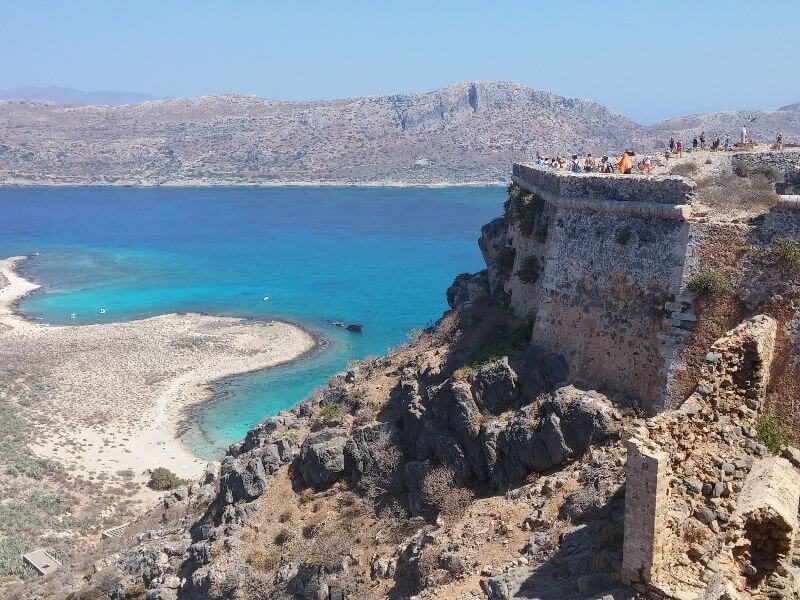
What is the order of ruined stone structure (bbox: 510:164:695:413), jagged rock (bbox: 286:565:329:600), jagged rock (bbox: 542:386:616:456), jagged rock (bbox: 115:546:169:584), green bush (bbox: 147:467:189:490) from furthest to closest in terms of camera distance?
green bush (bbox: 147:467:189:490)
jagged rock (bbox: 115:546:169:584)
jagged rock (bbox: 286:565:329:600)
ruined stone structure (bbox: 510:164:695:413)
jagged rock (bbox: 542:386:616:456)

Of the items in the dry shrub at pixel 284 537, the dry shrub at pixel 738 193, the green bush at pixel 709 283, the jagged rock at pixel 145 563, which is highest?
the dry shrub at pixel 738 193

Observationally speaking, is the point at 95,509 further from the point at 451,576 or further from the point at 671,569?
the point at 671,569

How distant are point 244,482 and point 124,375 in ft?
94.6

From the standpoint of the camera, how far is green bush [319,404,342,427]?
25.2 meters

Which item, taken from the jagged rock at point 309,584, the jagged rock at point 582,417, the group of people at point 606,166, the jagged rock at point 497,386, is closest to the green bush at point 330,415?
the jagged rock at point 497,386

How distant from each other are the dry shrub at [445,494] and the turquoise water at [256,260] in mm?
21011

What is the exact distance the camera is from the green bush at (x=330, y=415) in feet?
82.6

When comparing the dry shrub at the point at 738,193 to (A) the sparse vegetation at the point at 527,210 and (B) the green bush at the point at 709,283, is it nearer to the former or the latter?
(B) the green bush at the point at 709,283

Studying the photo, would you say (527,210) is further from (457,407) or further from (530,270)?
(457,407)

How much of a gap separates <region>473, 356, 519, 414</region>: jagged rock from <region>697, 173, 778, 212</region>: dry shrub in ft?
20.3

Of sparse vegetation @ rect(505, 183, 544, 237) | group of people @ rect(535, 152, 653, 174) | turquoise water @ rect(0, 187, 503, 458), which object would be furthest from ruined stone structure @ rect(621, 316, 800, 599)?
turquoise water @ rect(0, 187, 503, 458)

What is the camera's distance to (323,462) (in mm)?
22172

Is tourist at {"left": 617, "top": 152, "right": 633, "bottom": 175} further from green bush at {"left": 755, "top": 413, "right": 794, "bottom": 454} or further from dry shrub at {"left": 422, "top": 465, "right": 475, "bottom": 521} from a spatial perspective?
dry shrub at {"left": 422, "top": 465, "right": 475, "bottom": 521}

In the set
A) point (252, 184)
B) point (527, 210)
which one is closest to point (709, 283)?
point (527, 210)
